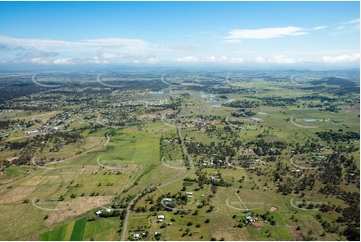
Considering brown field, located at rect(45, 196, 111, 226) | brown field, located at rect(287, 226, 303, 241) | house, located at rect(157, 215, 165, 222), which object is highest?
house, located at rect(157, 215, 165, 222)

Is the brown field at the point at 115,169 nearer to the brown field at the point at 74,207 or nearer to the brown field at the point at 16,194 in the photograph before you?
the brown field at the point at 16,194

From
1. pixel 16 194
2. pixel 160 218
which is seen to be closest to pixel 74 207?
pixel 16 194

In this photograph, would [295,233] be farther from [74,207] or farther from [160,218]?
[74,207]

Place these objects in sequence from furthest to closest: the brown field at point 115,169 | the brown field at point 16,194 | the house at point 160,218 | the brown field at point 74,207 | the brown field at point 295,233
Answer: the brown field at point 115,169 → the brown field at point 16,194 → the brown field at point 74,207 → the house at point 160,218 → the brown field at point 295,233

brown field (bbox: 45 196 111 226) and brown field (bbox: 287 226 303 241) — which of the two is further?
brown field (bbox: 45 196 111 226)

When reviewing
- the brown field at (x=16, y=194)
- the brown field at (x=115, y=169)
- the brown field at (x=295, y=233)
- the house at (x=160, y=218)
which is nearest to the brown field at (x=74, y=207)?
the brown field at (x=16, y=194)

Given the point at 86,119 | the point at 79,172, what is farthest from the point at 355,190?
the point at 86,119

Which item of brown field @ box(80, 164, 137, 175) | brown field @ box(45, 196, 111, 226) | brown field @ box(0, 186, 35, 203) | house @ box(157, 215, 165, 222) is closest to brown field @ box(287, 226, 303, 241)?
house @ box(157, 215, 165, 222)

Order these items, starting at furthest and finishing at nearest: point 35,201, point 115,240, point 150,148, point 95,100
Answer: point 95,100, point 150,148, point 35,201, point 115,240

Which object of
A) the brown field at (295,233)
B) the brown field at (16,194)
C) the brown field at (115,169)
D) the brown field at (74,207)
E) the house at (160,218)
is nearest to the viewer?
the brown field at (295,233)

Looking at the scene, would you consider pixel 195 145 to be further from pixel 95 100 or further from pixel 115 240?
pixel 95 100

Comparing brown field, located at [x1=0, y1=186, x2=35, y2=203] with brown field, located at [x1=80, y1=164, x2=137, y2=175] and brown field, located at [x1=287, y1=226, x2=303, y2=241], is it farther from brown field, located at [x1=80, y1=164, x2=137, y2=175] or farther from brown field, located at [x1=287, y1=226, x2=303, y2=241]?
brown field, located at [x1=287, y1=226, x2=303, y2=241]
